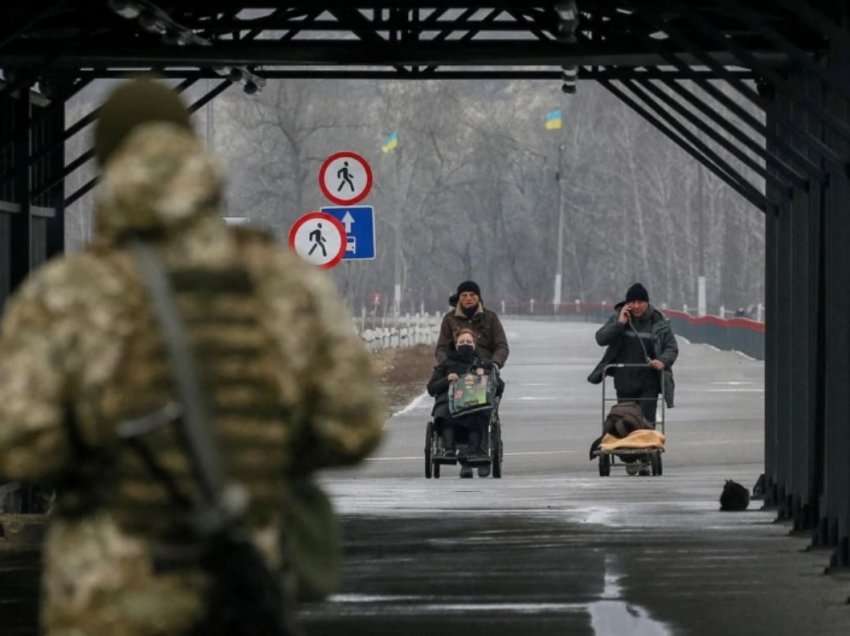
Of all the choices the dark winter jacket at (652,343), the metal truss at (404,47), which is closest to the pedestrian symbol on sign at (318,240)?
the dark winter jacket at (652,343)

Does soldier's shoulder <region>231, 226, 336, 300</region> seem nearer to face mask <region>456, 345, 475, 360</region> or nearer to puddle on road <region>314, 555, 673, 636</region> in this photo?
puddle on road <region>314, 555, 673, 636</region>

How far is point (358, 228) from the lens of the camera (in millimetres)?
27688

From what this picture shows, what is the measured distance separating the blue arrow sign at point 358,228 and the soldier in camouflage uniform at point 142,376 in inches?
874

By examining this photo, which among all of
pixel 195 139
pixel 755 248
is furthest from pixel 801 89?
pixel 755 248

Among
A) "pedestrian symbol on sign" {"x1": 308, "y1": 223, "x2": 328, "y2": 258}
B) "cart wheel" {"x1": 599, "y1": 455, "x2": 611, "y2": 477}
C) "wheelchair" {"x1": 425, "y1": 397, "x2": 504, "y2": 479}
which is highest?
"pedestrian symbol on sign" {"x1": 308, "y1": 223, "x2": 328, "y2": 258}

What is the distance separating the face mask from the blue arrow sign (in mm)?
3722

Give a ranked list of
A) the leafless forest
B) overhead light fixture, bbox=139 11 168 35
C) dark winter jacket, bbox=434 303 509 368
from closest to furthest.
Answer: overhead light fixture, bbox=139 11 168 35
dark winter jacket, bbox=434 303 509 368
the leafless forest

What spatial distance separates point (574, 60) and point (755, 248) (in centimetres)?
10048

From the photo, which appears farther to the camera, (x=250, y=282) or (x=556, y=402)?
(x=556, y=402)

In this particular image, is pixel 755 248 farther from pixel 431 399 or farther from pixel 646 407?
pixel 646 407

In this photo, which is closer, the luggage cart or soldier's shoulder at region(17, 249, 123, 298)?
soldier's shoulder at region(17, 249, 123, 298)

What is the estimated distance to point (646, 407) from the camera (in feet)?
81.7

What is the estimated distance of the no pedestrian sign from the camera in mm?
25250

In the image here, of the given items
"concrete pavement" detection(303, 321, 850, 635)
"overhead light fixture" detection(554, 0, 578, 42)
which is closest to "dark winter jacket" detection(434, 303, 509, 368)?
"concrete pavement" detection(303, 321, 850, 635)
